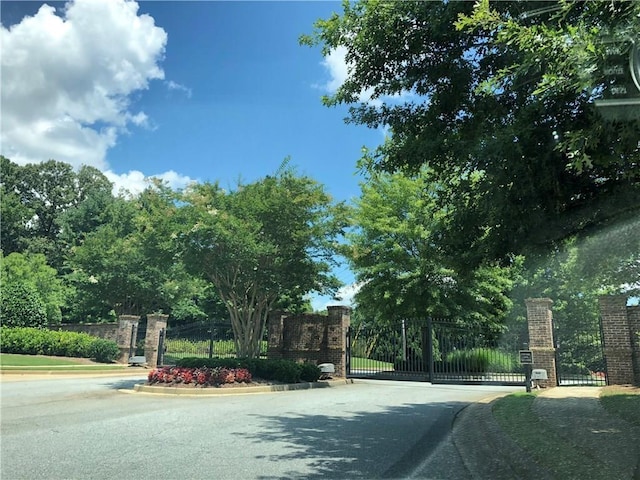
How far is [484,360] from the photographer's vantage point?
2067 cm

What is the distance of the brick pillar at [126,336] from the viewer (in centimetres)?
2608

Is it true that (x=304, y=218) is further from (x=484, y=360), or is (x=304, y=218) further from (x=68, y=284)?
(x=68, y=284)

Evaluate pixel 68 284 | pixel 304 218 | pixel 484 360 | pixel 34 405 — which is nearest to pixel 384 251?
pixel 484 360

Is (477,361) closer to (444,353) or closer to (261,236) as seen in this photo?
(444,353)

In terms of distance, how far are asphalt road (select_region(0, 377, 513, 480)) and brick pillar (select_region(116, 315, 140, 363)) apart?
41.7 feet

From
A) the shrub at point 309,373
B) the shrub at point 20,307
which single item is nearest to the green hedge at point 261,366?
the shrub at point 309,373

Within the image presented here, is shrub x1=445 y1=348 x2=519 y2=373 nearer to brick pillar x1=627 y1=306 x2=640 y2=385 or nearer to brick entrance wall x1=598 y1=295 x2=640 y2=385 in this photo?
brick entrance wall x1=598 y1=295 x2=640 y2=385

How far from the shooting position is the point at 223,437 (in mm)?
7793

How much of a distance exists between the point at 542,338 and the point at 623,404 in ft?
21.1

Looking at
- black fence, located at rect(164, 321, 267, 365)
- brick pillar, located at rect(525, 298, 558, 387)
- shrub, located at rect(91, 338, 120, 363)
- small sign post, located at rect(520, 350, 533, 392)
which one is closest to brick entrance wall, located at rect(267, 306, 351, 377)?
black fence, located at rect(164, 321, 267, 365)

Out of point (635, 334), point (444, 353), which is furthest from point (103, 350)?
point (635, 334)

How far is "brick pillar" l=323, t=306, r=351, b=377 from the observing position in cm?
1934

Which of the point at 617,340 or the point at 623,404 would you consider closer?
the point at 623,404

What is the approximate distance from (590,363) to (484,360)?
18.5 feet
